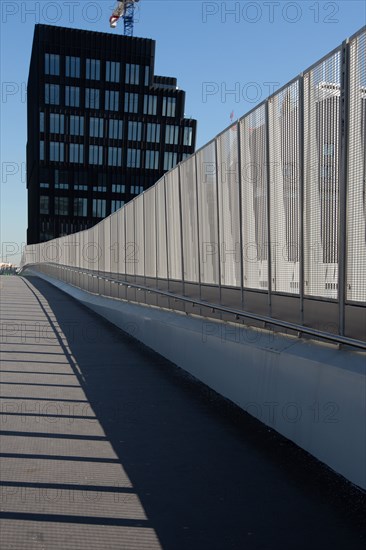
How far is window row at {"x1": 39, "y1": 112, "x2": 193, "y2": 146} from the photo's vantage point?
12025cm

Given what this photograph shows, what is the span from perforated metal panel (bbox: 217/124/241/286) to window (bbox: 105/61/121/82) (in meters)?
117

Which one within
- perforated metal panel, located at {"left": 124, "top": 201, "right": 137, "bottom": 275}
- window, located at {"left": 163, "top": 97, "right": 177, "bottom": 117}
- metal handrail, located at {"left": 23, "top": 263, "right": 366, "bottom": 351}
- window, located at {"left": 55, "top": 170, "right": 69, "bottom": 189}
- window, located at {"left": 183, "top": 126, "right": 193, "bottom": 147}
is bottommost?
metal handrail, located at {"left": 23, "top": 263, "right": 366, "bottom": 351}

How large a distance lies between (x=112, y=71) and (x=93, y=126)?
9.29 metres

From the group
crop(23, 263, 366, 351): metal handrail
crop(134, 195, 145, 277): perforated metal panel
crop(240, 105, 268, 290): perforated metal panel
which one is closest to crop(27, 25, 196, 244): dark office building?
crop(134, 195, 145, 277): perforated metal panel

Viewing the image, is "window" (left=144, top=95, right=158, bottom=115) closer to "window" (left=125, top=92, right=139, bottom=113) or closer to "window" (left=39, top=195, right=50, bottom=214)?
"window" (left=125, top=92, right=139, bottom=113)

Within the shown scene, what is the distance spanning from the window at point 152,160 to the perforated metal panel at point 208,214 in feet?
377

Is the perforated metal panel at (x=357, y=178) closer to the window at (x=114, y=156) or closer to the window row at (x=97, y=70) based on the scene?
the window row at (x=97, y=70)

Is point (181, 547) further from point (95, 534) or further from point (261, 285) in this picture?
point (261, 285)

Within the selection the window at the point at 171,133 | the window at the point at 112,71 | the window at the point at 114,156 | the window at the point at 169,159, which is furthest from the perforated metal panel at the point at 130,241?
the window at the point at 171,133

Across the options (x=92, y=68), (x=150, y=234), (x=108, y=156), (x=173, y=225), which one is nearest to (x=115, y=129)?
(x=108, y=156)

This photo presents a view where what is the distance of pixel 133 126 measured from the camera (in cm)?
12500

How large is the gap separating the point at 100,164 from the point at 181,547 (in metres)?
121

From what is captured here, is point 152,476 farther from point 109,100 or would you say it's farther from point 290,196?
point 109,100

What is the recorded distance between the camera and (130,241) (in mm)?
20594
